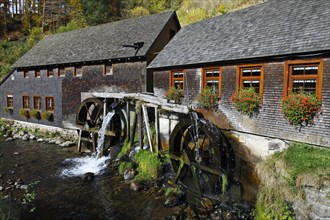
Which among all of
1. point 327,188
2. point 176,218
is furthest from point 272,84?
point 176,218

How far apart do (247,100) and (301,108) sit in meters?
1.81

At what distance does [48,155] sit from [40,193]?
17.3ft

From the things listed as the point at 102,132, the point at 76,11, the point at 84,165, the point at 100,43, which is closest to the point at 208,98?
the point at 102,132

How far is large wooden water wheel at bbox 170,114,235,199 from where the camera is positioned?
29.7 ft

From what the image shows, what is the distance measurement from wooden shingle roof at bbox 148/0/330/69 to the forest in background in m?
21.1

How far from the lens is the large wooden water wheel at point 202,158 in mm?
9067

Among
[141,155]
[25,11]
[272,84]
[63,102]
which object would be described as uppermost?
[25,11]

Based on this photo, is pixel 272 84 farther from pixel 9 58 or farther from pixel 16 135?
pixel 9 58

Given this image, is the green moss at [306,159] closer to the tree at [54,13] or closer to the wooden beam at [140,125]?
the wooden beam at [140,125]

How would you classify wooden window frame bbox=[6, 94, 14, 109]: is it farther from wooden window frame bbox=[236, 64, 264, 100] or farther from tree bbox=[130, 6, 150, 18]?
tree bbox=[130, 6, 150, 18]

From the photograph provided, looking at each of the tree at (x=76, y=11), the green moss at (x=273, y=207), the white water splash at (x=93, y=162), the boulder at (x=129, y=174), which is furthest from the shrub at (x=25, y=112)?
the tree at (x=76, y=11)

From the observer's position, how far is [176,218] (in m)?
7.66

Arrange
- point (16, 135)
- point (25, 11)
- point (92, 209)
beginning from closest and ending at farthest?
point (92, 209) < point (16, 135) < point (25, 11)

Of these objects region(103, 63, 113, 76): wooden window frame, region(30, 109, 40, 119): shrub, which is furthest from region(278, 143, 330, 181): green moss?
region(30, 109, 40, 119): shrub
